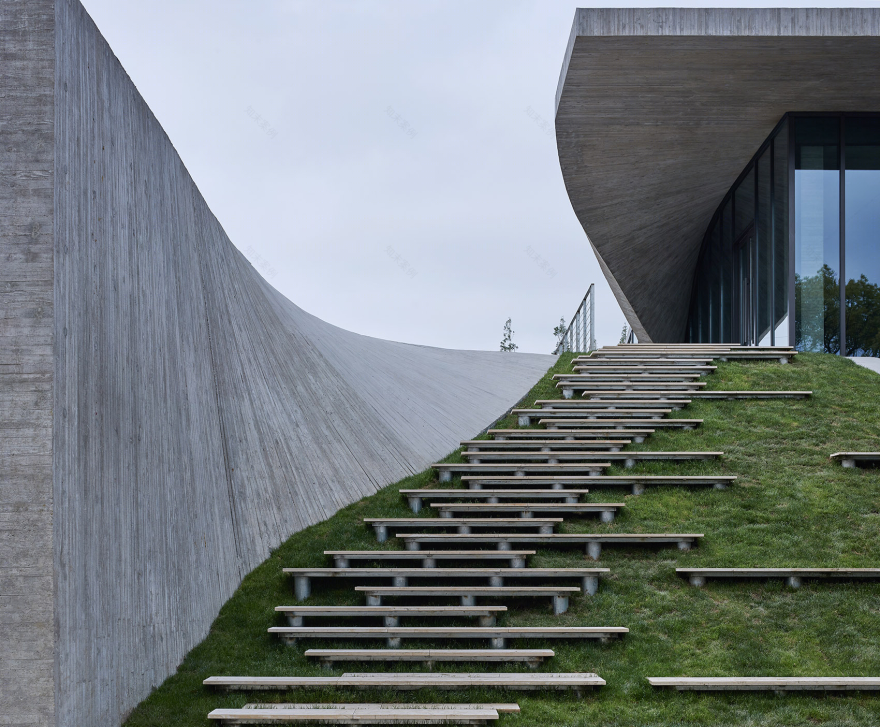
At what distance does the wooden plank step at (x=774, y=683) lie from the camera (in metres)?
5.08

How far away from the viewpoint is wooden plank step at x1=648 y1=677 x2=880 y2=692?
16.7 feet

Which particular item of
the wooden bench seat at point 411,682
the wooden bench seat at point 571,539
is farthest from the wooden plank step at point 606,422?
the wooden bench seat at point 411,682

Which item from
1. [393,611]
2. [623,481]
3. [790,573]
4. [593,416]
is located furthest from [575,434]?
[393,611]

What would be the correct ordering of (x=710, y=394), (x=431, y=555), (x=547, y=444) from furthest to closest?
(x=710, y=394), (x=547, y=444), (x=431, y=555)

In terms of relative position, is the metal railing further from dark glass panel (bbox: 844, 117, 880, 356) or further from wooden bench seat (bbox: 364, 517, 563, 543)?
wooden bench seat (bbox: 364, 517, 563, 543)

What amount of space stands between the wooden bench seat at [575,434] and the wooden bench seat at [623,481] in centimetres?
144

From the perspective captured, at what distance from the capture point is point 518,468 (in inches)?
360

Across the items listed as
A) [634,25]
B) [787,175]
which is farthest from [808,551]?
[787,175]

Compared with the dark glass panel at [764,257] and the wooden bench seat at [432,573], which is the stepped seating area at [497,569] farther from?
the dark glass panel at [764,257]

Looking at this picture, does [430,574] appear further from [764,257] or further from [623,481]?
[764,257]

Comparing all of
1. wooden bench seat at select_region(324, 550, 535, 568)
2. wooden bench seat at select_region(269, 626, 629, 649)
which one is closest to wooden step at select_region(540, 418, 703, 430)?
wooden bench seat at select_region(324, 550, 535, 568)

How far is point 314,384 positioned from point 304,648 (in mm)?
3779

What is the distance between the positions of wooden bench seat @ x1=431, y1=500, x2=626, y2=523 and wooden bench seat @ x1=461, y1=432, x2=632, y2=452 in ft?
5.66

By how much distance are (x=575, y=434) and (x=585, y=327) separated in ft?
22.8
